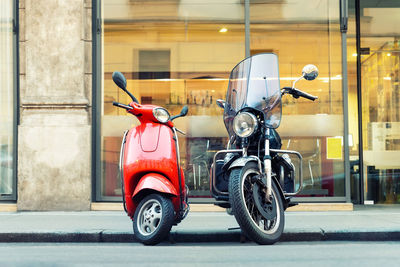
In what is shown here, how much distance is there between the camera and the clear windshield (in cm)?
582

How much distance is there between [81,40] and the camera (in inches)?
345

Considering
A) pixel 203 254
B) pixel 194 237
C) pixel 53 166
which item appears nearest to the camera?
pixel 203 254

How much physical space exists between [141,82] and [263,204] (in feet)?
13.7

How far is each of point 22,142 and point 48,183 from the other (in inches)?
29.2

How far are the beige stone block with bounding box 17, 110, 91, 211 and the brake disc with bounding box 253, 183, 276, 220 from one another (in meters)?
3.88

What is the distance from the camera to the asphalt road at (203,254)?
458 centimetres

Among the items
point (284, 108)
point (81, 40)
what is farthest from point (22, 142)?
point (284, 108)

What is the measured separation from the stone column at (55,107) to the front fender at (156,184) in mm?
3218

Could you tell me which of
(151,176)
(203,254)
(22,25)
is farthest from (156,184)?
(22,25)

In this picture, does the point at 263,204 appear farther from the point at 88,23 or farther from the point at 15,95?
Answer: the point at 15,95

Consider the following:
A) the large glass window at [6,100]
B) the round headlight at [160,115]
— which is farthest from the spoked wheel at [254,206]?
the large glass window at [6,100]

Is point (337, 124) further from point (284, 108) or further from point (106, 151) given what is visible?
point (106, 151)

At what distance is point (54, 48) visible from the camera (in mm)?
8766

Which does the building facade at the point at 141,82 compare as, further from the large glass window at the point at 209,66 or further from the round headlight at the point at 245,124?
the round headlight at the point at 245,124
